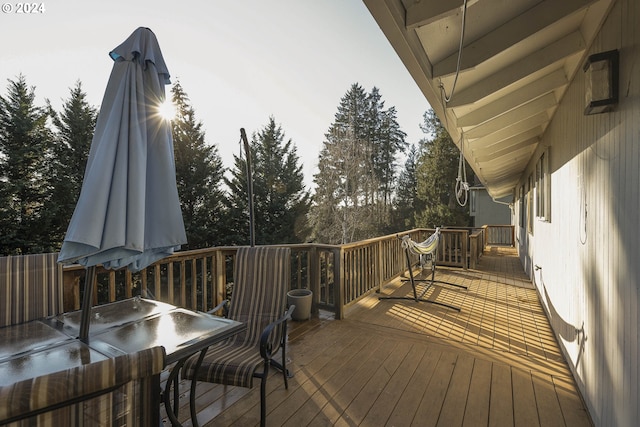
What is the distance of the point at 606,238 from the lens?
184 centimetres

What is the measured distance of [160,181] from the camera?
183 centimetres

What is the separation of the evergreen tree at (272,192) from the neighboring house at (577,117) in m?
14.1

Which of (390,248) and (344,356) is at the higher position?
(390,248)

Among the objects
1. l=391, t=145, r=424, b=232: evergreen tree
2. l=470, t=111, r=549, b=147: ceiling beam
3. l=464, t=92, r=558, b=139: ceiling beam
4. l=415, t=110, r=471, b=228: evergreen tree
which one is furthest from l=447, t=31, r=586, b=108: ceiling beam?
l=391, t=145, r=424, b=232: evergreen tree

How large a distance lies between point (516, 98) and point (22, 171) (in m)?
15.9

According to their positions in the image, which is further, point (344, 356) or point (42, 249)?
Result: point (42, 249)

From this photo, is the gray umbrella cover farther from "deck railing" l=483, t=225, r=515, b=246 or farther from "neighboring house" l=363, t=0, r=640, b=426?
"deck railing" l=483, t=225, r=515, b=246

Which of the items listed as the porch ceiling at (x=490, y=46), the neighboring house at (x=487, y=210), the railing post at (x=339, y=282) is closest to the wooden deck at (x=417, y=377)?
the railing post at (x=339, y=282)

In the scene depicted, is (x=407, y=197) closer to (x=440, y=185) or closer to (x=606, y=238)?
(x=440, y=185)

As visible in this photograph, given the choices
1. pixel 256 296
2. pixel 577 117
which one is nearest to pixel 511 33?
pixel 577 117

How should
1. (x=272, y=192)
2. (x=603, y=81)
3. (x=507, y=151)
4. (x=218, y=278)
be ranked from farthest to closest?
1. (x=272, y=192)
2. (x=507, y=151)
3. (x=218, y=278)
4. (x=603, y=81)

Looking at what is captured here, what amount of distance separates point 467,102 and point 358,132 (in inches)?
776

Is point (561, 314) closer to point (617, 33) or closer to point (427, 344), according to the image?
point (427, 344)

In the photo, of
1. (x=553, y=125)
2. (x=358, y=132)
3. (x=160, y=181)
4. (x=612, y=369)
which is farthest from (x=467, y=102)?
(x=358, y=132)
